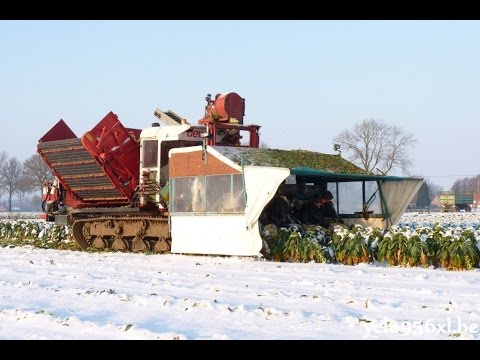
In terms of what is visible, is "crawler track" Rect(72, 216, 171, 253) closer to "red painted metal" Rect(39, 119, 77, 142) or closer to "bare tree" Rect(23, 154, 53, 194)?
"red painted metal" Rect(39, 119, 77, 142)

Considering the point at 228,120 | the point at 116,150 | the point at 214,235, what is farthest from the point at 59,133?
the point at 214,235

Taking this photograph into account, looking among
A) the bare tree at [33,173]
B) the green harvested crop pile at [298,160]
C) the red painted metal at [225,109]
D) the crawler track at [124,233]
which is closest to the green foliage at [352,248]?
the green harvested crop pile at [298,160]

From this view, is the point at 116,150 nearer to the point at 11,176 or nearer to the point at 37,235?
the point at 37,235

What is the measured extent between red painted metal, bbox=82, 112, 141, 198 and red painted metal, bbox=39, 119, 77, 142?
2.56 m

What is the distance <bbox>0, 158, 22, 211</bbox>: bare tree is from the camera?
107500 millimetres

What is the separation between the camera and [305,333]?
6707 mm

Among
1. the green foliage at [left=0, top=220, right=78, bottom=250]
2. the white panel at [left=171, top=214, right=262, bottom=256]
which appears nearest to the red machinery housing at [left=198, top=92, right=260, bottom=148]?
the white panel at [left=171, top=214, right=262, bottom=256]

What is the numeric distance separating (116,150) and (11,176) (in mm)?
Result: 99197

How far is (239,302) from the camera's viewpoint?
889 centimetres

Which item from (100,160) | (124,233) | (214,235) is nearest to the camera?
(214,235)

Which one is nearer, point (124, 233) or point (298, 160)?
point (298, 160)
